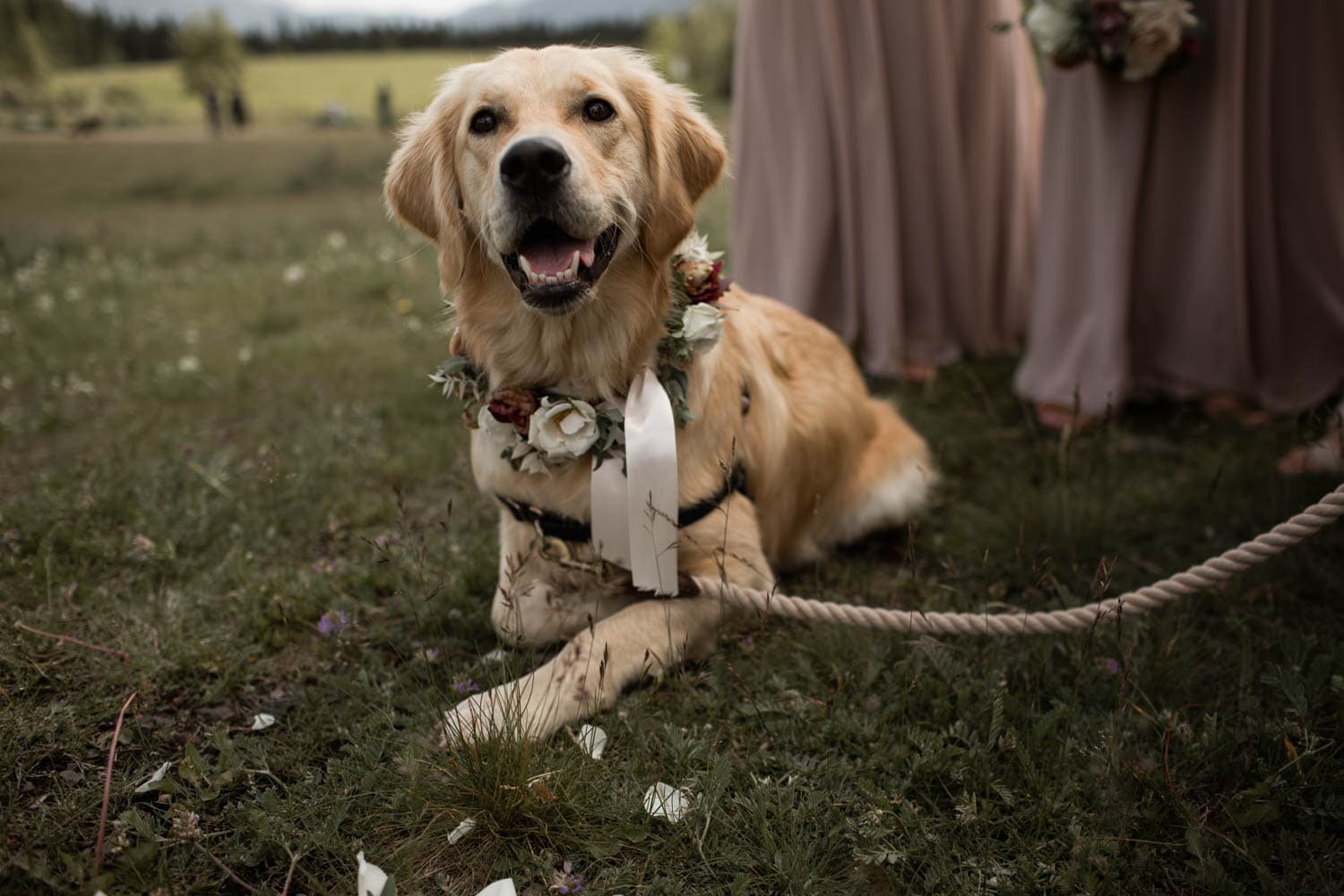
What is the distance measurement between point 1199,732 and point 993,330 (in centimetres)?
316

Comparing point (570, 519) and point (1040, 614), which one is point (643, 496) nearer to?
point (570, 519)

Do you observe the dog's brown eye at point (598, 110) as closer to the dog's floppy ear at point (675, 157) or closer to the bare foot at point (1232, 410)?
the dog's floppy ear at point (675, 157)

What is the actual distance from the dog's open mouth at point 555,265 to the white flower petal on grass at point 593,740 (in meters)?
0.98

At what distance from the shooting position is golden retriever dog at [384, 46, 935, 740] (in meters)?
2.06

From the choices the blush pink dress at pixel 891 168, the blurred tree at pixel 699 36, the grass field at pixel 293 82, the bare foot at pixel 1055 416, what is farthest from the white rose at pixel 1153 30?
the blurred tree at pixel 699 36

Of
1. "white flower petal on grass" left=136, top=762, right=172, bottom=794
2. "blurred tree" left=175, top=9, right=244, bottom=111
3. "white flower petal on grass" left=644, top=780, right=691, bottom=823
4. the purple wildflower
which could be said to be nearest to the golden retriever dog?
"white flower petal on grass" left=644, top=780, right=691, bottom=823

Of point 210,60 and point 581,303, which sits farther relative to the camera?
point 210,60

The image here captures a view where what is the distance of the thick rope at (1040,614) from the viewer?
1872 millimetres

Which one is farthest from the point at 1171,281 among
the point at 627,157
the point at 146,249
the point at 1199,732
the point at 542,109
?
the point at 146,249

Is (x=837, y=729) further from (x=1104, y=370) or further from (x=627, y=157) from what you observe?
(x=1104, y=370)

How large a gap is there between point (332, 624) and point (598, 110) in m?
1.50

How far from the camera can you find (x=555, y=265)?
2119 millimetres

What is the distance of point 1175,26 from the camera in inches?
123

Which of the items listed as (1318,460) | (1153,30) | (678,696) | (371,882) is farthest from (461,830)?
(1153,30)
